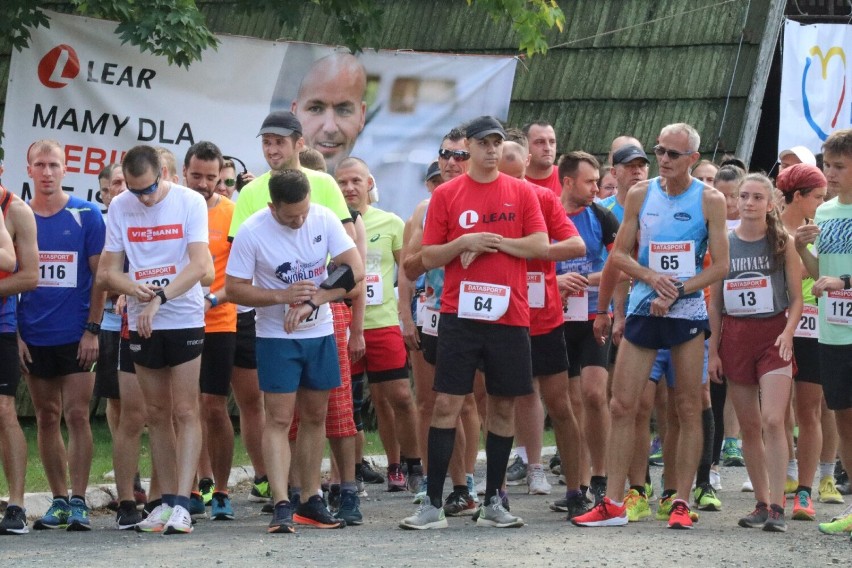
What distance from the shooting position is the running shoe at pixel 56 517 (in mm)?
8867

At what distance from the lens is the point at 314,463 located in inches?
338

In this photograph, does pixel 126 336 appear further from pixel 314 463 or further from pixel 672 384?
pixel 672 384

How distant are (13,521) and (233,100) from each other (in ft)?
19.6

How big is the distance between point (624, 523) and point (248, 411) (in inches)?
96.2

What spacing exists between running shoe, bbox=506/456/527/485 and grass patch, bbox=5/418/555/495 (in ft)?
5.54

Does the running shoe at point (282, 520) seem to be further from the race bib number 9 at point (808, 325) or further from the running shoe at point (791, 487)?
the running shoe at point (791, 487)

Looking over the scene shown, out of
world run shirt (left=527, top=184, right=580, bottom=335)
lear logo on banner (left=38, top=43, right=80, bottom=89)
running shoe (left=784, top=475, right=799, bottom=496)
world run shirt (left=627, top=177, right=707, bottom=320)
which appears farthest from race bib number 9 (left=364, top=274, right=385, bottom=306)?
lear logo on banner (left=38, top=43, right=80, bottom=89)

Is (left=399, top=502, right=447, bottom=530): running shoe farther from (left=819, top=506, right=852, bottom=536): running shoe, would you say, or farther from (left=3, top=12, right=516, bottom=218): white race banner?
(left=3, top=12, right=516, bottom=218): white race banner

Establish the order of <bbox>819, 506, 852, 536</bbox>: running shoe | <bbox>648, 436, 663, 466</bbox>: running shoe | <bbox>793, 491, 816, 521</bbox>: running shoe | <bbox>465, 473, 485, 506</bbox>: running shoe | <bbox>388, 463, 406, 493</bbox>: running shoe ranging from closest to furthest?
<bbox>819, 506, 852, 536</bbox>: running shoe → <bbox>793, 491, 816, 521</bbox>: running shoe → <bbox>465, 473, 485, 506</bbox>: running shoe → <bbox>388, 463, 406, 493</bbox>: running shoe → <bbox>648, 436, 663, 466</bbox>: running shoe

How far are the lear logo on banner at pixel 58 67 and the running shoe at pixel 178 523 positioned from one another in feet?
19.6

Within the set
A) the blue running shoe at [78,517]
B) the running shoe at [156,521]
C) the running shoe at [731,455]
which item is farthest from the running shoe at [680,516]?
the running shoe at [731,455]

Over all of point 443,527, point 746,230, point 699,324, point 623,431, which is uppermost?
point 746,230

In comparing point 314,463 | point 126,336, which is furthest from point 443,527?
point 126,336

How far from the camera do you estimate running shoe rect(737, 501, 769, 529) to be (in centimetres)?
858
